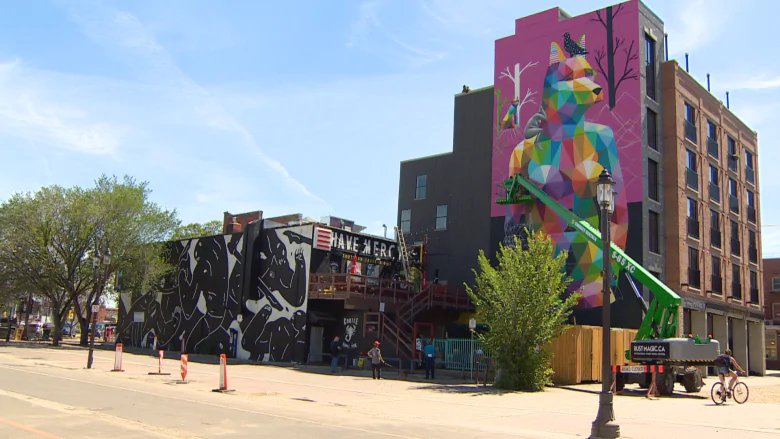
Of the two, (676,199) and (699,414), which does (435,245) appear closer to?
(676,199)

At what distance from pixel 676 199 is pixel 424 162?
54.9 ft

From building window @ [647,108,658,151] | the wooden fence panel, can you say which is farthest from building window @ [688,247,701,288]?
the wooden fence panel

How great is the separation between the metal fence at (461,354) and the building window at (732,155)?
26.8 m

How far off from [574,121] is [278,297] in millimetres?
19342

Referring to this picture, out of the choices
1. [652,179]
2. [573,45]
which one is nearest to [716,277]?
[652,179]

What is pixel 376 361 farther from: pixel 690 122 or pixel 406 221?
pixel 690 122

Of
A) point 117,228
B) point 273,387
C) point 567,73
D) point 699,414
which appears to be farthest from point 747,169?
point 117,228

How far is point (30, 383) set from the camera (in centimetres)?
1892

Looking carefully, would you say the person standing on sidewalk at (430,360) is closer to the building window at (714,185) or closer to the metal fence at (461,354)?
the metal fence at (461,354)

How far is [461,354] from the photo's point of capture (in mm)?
30453

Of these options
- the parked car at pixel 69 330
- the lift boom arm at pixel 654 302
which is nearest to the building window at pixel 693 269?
the lift boom arm at pixel 654 302

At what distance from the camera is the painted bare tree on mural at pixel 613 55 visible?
121 feet

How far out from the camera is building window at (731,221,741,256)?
45469 millimetres

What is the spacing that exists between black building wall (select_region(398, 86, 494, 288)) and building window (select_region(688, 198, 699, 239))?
37.9ft
